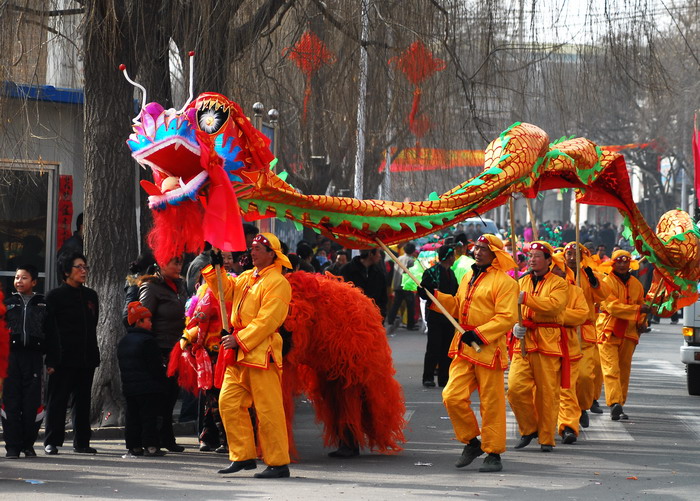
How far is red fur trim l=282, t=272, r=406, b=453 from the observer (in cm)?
936

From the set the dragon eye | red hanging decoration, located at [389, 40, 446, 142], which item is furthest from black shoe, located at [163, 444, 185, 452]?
red hanging decoration, located at [389, 40, 446, 142]

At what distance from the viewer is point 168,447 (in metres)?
9.95

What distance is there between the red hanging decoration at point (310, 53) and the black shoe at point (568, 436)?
467 centimetres

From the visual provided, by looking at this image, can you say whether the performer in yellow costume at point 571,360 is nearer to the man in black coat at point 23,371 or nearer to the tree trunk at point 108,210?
the tree trunk at point 108,210

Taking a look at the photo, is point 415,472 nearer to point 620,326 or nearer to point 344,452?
point 344,452

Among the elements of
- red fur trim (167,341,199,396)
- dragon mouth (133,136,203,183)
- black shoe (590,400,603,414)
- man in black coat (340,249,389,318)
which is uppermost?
dragon mouth (133,136,203,183)

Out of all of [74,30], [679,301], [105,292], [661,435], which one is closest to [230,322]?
[105,292]

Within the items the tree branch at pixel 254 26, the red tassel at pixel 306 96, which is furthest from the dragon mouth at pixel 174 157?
the red tassel at pixel 306 96

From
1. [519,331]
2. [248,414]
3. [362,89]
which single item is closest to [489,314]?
[519,331]

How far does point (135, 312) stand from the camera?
9672 millimetres

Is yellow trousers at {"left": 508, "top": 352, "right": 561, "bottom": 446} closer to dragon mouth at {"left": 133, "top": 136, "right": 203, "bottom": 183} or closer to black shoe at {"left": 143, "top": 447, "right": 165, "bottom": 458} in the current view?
black shoe at {"left": 143, "top": 447, "right": 165, "bottom": 458}

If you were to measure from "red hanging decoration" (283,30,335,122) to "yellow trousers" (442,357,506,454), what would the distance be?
4.75m

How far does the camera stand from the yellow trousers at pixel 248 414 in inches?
335

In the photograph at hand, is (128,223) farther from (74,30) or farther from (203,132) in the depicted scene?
(203,132)
